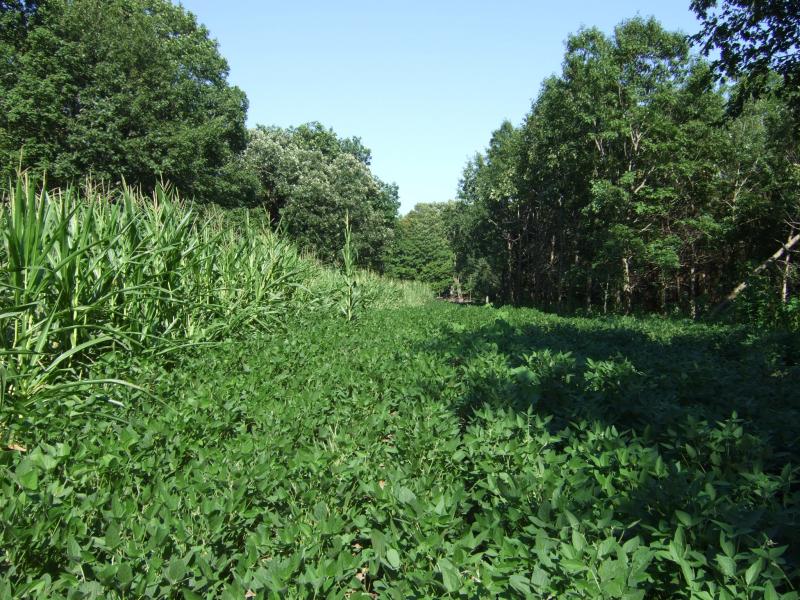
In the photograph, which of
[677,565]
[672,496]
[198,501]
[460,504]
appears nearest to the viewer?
[677,565]

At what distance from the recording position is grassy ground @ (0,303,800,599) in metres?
1.47

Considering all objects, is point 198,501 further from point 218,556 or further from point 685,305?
point 685,305

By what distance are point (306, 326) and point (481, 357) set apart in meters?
3.20

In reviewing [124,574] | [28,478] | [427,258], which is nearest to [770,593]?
[124,574]

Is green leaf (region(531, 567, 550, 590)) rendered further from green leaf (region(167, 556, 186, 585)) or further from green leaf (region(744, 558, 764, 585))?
green leaf (region(167, 556, 186, 585))

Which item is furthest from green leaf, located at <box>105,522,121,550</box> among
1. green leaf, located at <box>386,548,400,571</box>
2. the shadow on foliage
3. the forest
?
the shadow on foliage

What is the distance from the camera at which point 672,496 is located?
1762mm

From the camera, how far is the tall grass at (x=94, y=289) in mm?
3129

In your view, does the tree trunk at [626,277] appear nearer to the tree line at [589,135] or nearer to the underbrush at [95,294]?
the tree line at [589,135]

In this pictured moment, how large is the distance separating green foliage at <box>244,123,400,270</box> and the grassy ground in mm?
27423

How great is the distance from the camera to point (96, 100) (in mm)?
20188

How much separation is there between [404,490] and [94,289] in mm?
3284

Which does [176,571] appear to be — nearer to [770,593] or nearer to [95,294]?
[770,593]

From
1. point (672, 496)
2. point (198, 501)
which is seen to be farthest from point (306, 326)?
point (672, 496)
